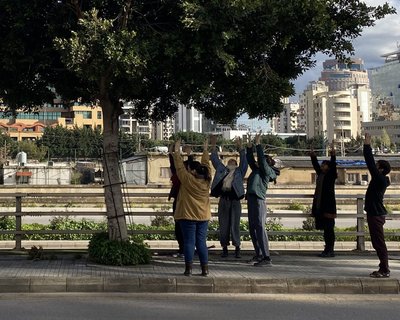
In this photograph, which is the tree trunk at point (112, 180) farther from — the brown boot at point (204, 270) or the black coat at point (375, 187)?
the black coat at point (375, 187)

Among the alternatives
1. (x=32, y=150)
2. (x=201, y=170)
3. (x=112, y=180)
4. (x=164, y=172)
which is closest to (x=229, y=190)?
(x=201, y=170)

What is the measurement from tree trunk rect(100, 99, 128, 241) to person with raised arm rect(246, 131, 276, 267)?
2234mm

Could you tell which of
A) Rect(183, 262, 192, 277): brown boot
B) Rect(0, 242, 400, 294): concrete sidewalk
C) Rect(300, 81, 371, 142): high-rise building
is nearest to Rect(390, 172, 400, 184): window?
Rect(0, 242, 400, 294): concrete sidewalk

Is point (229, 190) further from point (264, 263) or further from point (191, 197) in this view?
point (191, 197)

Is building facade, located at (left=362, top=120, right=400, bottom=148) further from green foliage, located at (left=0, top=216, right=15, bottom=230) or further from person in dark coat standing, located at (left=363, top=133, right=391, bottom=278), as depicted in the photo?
person in dark coat standing, located at (left=363, top=133, right=391, bottom=278)

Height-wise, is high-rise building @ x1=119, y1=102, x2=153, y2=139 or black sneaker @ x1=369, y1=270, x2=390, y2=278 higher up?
high-rise building @ x1=119, y1=102, x2=153, y2=139

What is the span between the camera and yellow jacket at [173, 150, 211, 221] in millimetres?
8438

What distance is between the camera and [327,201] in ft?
34.7

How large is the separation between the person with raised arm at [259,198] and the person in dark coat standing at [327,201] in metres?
1.33

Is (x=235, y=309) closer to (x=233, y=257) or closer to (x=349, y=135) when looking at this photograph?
(x=233, y=257)

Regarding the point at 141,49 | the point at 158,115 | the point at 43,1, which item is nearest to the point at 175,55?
the point at 141,49

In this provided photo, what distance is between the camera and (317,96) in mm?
168375

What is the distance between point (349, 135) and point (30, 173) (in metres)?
118

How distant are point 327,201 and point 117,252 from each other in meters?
4.11
